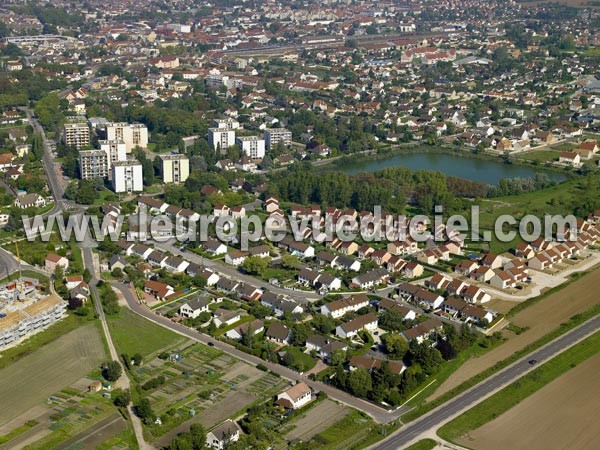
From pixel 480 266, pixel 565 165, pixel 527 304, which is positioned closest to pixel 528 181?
pixel 565 165

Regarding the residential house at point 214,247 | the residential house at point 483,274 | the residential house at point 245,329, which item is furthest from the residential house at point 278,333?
the residential house at point 483,274

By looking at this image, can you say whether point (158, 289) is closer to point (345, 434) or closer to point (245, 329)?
point (245, 329)

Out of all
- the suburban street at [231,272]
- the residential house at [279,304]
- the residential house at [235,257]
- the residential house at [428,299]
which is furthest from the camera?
the residential house at [235,257]

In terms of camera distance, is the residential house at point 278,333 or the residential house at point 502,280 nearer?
the residential house at point 278,333

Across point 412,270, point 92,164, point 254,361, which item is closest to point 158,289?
point 254,361

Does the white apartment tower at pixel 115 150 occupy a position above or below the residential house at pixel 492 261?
above

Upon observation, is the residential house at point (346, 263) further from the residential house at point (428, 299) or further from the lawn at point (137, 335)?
the lawn at point (137, 335)

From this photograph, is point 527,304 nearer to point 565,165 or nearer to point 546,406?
point 546,406
